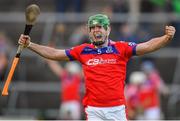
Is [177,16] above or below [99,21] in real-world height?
above

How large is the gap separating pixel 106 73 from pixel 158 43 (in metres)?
0.75

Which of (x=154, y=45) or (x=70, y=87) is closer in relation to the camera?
(x=154, y=45)

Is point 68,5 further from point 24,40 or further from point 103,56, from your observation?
point 103,56

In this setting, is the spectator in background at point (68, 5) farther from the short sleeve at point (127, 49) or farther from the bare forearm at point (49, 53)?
the short sleeve at point (127, 49)

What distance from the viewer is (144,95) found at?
18.5 metres

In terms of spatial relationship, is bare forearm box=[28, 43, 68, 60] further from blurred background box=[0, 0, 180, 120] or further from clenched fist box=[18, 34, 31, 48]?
blurred background box=[0, 0, 180, 120]

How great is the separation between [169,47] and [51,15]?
9.85 ft

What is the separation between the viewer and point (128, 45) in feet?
35.2

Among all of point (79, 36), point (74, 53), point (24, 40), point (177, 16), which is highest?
point (177, 16)

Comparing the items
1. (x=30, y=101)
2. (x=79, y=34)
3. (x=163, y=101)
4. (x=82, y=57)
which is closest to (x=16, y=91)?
(x=30, y=101)

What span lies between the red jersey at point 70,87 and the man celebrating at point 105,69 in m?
8.09

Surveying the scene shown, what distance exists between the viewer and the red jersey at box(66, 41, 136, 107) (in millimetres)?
10625

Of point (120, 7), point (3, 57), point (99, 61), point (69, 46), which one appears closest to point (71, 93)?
point (69, 46)

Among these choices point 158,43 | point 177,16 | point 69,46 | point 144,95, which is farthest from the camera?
point 69,46
